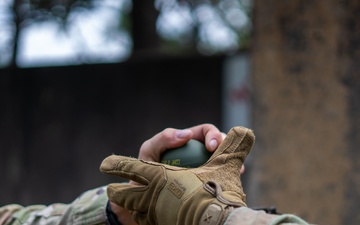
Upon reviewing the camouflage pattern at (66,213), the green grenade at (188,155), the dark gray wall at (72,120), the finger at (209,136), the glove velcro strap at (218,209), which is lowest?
the dark gray wall at (72,120)

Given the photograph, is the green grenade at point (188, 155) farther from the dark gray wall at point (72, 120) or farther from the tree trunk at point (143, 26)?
the tree trunk at point (143, 26)

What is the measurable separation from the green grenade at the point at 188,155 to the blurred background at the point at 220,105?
8.37ft

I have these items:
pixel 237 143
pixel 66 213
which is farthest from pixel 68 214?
pixel 237 143

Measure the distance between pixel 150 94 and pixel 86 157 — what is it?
2.09 ft

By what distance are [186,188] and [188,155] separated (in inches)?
9.8

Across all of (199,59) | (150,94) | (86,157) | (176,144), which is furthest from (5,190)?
(176,144)

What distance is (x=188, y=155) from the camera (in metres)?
2.08

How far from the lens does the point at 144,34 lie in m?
7.61

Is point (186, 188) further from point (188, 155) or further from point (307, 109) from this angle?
point (307, 109)

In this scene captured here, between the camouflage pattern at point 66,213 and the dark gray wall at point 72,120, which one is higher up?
the camouflage pattern at point 66,213

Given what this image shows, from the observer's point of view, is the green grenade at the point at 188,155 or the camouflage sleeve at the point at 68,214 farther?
the camouflage sleeve at the point at 68,214

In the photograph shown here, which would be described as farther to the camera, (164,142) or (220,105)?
(220,105)

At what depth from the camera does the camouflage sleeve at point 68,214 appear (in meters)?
2.45

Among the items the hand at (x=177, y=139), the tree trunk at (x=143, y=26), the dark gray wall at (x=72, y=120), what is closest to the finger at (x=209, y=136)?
the hand at (x=177, y=139)
